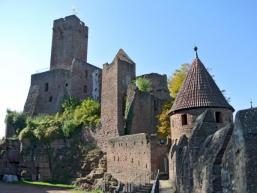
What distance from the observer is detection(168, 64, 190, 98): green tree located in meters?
39.8

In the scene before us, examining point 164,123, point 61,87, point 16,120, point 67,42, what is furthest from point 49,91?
point 164,123

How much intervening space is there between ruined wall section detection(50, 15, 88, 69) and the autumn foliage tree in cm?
1817

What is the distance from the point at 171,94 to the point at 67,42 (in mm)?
21781

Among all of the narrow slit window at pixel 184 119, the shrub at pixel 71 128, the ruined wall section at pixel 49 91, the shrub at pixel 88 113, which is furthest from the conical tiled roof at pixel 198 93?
the ruined wall section at pixel 49 91

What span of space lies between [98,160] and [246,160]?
30.9 m

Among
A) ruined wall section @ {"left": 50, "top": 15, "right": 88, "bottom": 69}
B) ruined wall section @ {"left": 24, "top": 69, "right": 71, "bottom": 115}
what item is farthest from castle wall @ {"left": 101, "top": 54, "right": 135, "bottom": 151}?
ruined wall section @ {"left": 50, "top": 15, "right": 88, "bottom": 69}

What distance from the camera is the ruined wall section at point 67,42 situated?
184ft

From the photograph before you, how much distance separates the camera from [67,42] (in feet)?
185

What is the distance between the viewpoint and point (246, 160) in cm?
554

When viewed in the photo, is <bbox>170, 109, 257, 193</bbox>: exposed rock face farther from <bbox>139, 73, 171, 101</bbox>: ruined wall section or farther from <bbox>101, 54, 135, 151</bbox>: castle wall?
<bbox>139, 73, 171, 101</bbox>: ruined wall section

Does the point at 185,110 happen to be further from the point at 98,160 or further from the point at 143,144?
the point at 98,160

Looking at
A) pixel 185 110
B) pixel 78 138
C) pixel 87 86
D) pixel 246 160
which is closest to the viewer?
pixel 246 160

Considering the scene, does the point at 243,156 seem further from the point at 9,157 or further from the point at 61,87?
the point at 61,87

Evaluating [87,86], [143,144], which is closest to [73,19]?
[87,86]
